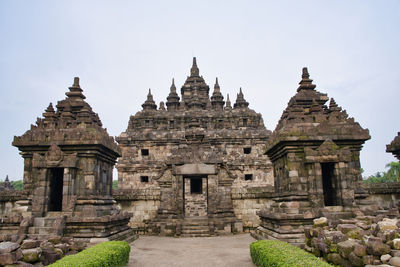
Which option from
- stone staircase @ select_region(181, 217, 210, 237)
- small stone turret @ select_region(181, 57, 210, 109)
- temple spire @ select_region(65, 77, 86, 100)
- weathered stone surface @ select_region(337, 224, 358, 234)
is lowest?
stone staircase @ select_region(181, 217, 210, 237)

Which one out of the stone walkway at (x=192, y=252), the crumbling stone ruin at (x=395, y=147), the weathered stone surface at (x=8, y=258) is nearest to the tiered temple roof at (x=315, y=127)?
the crumbling stone ruin at (x=395, y=147)

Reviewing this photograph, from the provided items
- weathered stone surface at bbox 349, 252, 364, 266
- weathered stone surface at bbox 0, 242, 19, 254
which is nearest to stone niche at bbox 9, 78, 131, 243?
weathered stone surface at bbox 0, 242, 19, 254

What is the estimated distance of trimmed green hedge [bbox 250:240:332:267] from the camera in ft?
17.6

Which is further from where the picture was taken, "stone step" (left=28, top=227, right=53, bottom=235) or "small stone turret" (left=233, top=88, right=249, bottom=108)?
"small stone turret" (left=233, top=88, right=249, bottom=108)

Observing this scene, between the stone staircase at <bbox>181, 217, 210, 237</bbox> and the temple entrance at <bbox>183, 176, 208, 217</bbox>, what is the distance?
473cm

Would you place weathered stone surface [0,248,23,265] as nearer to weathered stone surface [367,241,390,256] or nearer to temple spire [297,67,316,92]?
weathered stone surface [367,241,390,256]

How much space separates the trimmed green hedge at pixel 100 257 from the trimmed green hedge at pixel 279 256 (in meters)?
3.34

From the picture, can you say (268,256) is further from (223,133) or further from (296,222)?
(223,133)

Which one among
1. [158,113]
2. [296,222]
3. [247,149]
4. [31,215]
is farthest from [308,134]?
[158,113]

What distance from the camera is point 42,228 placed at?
886 centimetres

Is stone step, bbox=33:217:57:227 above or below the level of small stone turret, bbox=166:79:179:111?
below

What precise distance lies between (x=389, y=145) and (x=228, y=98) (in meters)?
27.2

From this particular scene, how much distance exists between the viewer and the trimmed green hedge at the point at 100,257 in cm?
568

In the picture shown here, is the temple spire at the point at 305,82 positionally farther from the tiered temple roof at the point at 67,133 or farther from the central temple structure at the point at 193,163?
the tiered temple roof at the point at 67,133
